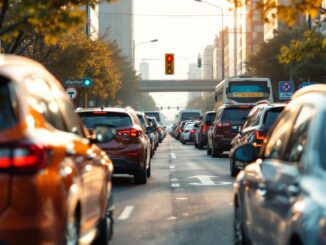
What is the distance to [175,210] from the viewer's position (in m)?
13.2

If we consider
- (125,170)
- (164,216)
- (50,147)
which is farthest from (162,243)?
(125,170)

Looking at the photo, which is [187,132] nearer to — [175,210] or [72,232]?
[175,210]

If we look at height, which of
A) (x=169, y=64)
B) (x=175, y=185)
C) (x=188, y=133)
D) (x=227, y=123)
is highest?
(x=169, y=64)

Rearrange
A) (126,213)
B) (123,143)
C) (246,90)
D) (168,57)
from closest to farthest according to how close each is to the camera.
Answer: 1. (126,213)
2. (123,143)
3. (246,90)
4. (168,57)

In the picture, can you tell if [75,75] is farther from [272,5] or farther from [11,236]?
[11,236]

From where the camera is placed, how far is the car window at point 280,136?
21.4ft

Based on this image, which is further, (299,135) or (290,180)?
(299,135)

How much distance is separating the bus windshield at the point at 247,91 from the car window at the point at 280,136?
134 feet

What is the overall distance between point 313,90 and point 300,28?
76.3 meters

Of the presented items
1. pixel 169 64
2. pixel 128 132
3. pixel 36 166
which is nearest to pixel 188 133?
pixel 169 64

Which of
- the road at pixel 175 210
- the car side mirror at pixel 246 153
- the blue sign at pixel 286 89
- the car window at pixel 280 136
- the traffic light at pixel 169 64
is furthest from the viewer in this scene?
the traffic light at pixel 169 64

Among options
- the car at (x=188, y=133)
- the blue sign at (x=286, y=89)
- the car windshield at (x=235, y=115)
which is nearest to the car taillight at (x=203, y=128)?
the blue sign at (x=286, y=89)

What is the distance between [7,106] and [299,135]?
73.0 inches

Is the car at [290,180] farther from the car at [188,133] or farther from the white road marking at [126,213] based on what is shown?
the car at [188,133]
